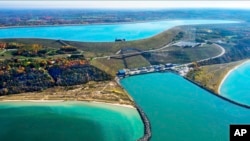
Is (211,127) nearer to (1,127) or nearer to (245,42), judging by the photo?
(1,127)

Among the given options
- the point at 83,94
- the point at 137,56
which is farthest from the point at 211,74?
the point at 83,94

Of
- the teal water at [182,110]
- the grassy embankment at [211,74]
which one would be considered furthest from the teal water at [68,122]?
the grassy embankment at [211,74]

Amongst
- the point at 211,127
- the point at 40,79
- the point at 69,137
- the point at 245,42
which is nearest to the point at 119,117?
the point at 69,137

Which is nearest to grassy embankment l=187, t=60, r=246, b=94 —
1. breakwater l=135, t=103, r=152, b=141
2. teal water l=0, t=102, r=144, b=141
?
breakwater l=135, t=103, r=152, b=141

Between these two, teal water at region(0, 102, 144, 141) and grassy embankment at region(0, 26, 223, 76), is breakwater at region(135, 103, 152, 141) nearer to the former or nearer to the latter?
teal water at region(0, 102, 144, 141)

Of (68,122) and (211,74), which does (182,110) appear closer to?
(68,122)
